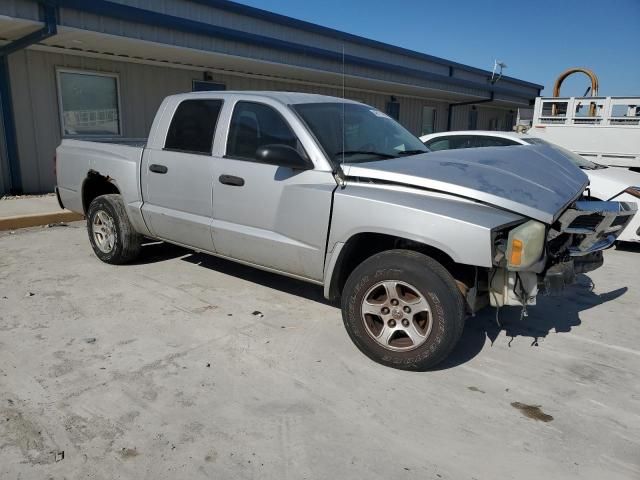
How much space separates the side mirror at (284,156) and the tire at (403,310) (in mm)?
901

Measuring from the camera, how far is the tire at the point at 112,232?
544cm

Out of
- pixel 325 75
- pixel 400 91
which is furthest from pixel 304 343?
pixel 400 91


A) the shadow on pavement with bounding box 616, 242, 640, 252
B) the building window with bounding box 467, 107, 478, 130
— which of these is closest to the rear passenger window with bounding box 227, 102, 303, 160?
the shadow on pavement with bounding box 616, 242, 640, 252

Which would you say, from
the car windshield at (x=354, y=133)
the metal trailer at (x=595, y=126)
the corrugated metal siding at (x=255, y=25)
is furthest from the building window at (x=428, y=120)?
the car windshield at (x=354, y=133)

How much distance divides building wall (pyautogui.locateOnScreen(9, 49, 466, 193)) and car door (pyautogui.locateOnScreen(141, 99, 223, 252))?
242 inches

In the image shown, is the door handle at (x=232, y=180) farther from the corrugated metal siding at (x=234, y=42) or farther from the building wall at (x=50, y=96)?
the building wall at (x=50, y=96)

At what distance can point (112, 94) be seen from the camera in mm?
10945

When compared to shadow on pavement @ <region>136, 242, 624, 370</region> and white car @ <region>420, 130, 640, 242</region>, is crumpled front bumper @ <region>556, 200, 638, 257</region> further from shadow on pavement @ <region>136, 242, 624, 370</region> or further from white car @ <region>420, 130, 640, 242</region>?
white car @ <region>420, 130, 640, 242</region>

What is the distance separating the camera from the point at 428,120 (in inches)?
843

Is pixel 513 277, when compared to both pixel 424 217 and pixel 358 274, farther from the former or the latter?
pixel 358 274

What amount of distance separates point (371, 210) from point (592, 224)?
5.40ft

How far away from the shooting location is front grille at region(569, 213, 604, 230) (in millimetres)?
3605

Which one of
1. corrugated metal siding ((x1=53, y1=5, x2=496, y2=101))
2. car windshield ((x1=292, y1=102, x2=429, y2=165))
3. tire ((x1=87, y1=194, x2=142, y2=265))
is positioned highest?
corrugated metal siding ((x1=53, y1=5, x2=496, y2=101))

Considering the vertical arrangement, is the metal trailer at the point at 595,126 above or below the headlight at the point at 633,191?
above
